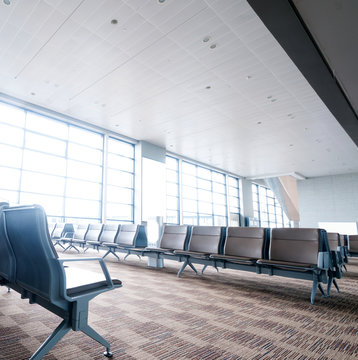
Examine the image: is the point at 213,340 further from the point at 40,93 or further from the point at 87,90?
the point at 40,93

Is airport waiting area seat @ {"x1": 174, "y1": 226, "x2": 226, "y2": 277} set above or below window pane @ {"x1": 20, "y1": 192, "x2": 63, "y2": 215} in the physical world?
below

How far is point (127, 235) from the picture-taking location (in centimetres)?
570

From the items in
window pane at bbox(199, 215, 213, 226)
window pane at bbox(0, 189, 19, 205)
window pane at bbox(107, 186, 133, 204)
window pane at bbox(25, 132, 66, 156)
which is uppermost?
window pane at bbox(25, 132, 66, 156)

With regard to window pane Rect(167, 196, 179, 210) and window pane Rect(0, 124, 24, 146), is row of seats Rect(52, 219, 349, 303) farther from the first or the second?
window pane Rect(167, 196, 179, 210)

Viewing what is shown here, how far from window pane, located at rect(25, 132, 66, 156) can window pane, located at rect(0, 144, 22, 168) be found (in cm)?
46

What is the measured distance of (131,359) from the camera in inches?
59.8

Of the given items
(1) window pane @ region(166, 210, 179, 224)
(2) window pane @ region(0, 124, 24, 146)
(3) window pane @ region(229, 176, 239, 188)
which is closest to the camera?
(2) window pane @ region(0, 124, 24, 146)

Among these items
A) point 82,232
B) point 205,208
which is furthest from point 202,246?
point 205,208

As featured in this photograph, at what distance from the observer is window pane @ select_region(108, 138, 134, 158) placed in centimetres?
1255


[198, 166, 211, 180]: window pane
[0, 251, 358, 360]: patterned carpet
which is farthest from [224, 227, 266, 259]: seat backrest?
[198, 166, 211, 180]: window pane

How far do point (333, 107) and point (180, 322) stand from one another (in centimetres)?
785

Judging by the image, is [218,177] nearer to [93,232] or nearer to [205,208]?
[205,208]

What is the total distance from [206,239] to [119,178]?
9055 millimetres

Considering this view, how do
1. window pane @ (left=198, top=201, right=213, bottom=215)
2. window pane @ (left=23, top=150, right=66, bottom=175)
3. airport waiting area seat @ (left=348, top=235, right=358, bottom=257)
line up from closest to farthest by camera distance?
airport waiting area seat @ (left=348, top=235, right=358, bottom=257), window pane @ (left=23, top=150, right=66, bottom=175), window pane @ (left=198, top=201, right=213, bottom=215)
